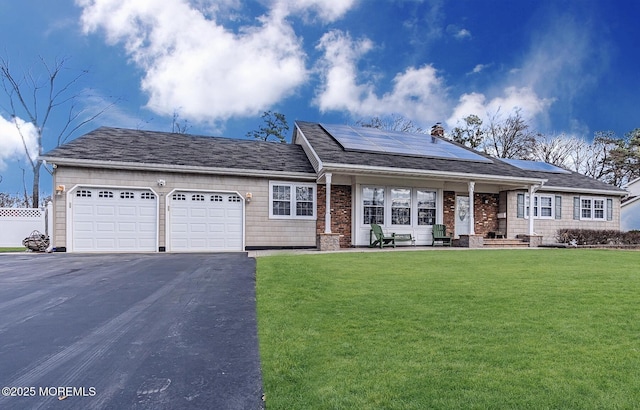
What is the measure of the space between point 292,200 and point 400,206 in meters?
4.23

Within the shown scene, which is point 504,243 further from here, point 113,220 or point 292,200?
point 113,220

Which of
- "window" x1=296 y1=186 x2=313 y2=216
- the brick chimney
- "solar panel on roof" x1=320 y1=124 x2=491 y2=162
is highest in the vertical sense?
the brick chimney

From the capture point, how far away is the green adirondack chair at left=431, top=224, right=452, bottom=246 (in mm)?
13567

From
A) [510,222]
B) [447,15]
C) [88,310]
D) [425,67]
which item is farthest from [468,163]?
[88,310]

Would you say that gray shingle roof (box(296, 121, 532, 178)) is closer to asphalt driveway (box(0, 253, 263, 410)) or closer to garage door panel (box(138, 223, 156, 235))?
garage door panel (box(138, 223, 156, 235))

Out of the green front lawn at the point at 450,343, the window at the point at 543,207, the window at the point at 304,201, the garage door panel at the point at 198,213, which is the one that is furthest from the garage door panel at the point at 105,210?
the window at the point at 543,207

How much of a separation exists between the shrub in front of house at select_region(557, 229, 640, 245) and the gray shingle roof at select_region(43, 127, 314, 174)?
1213 centimetres

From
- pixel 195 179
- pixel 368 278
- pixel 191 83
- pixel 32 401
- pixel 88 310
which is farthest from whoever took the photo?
pixel 191 83

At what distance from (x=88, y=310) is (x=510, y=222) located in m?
15.7

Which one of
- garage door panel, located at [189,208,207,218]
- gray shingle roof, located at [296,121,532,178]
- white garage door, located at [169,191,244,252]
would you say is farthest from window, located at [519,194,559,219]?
garage door panel, located at [189,208,207,218]

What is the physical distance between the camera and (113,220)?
11086 millimetres

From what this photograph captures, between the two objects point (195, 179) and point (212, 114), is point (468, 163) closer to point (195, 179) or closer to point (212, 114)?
point (195, 179)

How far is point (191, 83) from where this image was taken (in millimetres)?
22578

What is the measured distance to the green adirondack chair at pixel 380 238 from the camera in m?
12.4
